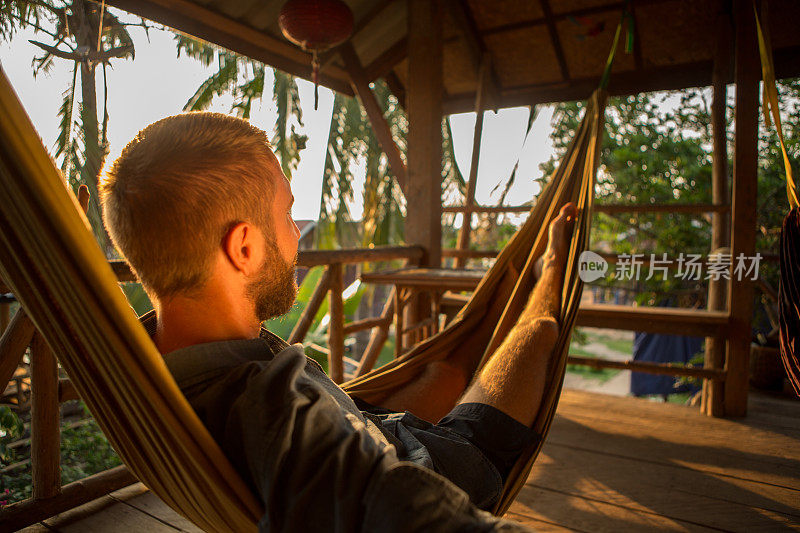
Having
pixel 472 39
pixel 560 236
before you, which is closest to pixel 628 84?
pixel 472 39

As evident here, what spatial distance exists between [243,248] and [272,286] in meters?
0.08

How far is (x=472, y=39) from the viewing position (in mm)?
3227

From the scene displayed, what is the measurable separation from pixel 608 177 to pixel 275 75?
526 cm

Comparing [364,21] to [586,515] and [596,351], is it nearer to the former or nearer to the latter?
[586,515]

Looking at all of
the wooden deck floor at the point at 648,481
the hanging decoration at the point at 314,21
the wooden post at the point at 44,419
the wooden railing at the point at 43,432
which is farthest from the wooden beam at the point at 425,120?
the wooden post at the point at 44,419

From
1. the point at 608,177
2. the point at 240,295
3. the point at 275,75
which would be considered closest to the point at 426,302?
the point at 240,295

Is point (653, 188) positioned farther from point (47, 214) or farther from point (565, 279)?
point (47, 214)

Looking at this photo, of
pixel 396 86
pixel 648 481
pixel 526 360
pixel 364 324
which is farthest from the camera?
pixel 396 86

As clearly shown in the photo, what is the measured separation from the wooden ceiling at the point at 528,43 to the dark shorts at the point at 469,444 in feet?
7.06

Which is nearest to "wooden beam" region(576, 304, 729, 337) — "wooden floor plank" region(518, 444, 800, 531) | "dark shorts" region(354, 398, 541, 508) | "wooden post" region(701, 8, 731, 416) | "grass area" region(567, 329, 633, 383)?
"wooden post" region(701, 8, 731, 416)

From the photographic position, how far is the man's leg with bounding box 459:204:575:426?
0.99 metres

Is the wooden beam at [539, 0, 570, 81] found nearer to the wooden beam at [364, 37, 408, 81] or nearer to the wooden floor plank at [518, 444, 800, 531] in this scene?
the wooden beam at [364, 37, 408, 81]

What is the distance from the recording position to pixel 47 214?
542 mm

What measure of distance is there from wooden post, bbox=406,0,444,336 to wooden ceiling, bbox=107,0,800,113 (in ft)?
1.04
